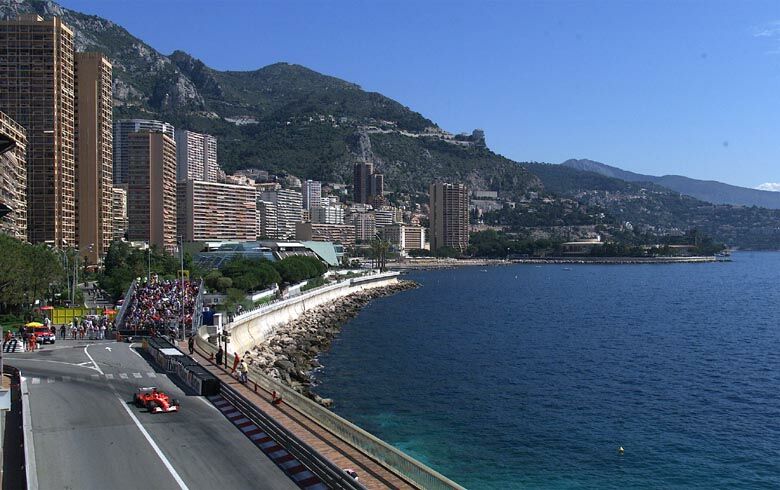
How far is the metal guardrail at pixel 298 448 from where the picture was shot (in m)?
15.1

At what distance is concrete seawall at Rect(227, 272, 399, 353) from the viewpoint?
48.4 metres

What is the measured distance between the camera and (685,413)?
37.5 metres

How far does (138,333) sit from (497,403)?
61.6ft

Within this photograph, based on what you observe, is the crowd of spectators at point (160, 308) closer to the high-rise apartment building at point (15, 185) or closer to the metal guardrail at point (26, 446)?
the metal guardrail at point (26, 446)

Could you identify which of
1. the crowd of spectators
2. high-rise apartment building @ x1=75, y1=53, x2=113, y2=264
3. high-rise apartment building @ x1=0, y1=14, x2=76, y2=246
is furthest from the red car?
high-rise apartment building @ x1=75, y1=53, x2=113, y2=264

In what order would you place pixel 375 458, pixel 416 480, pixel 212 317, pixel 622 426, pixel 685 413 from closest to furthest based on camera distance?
pixel 416 480 → pixel 375 458 → pixel 622 426 → pixel 685 413 → pixel 212 317

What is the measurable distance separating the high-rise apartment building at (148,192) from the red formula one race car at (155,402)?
5486 inches

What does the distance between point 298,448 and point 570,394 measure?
2718 centimetres

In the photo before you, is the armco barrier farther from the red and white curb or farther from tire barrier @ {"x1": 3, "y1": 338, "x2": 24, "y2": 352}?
tire barrier @ {"x1": 3, "y1": 338, "x2": 24, "y2": 352}

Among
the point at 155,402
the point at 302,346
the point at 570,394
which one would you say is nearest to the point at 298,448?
the point at 155,402

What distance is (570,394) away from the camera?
1651 inches

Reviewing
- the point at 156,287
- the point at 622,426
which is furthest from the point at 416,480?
the point at 156,287

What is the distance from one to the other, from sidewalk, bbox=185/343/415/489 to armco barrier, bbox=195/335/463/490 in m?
0.13

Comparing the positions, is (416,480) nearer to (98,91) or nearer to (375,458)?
(375,458)
